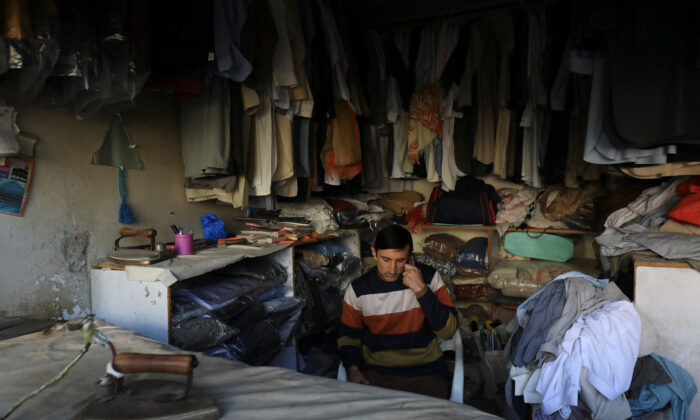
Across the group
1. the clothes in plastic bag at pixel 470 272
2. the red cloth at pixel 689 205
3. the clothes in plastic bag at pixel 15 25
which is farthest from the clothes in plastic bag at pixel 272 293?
the red cloth at pixel 689 205

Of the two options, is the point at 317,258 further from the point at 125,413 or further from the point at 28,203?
the point at 125,413

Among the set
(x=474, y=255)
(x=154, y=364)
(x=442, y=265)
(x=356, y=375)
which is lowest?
(x=356, y=375)

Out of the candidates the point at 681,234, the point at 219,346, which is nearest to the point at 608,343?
the point at 681,234

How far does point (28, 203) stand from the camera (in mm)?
1695

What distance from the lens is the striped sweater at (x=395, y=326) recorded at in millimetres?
1868

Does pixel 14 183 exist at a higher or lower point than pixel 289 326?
higher

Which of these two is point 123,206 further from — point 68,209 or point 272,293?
point 272,293

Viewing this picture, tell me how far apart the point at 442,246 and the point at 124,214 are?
2.79 m

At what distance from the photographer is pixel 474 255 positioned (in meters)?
3.87

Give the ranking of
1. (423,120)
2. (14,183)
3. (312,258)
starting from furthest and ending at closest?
(423,120)
(312,258)
(14,183)

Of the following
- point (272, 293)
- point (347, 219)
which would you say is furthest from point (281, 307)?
point (347, 219)

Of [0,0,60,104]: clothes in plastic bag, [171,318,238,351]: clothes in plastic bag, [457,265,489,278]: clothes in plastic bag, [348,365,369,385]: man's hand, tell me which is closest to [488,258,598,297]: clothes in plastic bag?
[457,265,489,278]: clothes in plastic bag

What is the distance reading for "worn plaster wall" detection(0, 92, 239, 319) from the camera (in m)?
1.68

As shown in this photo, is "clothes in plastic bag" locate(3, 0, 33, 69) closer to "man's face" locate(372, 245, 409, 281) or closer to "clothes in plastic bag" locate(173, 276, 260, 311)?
"clothes in plastic bag" locate(173, 276, 260, 311)
